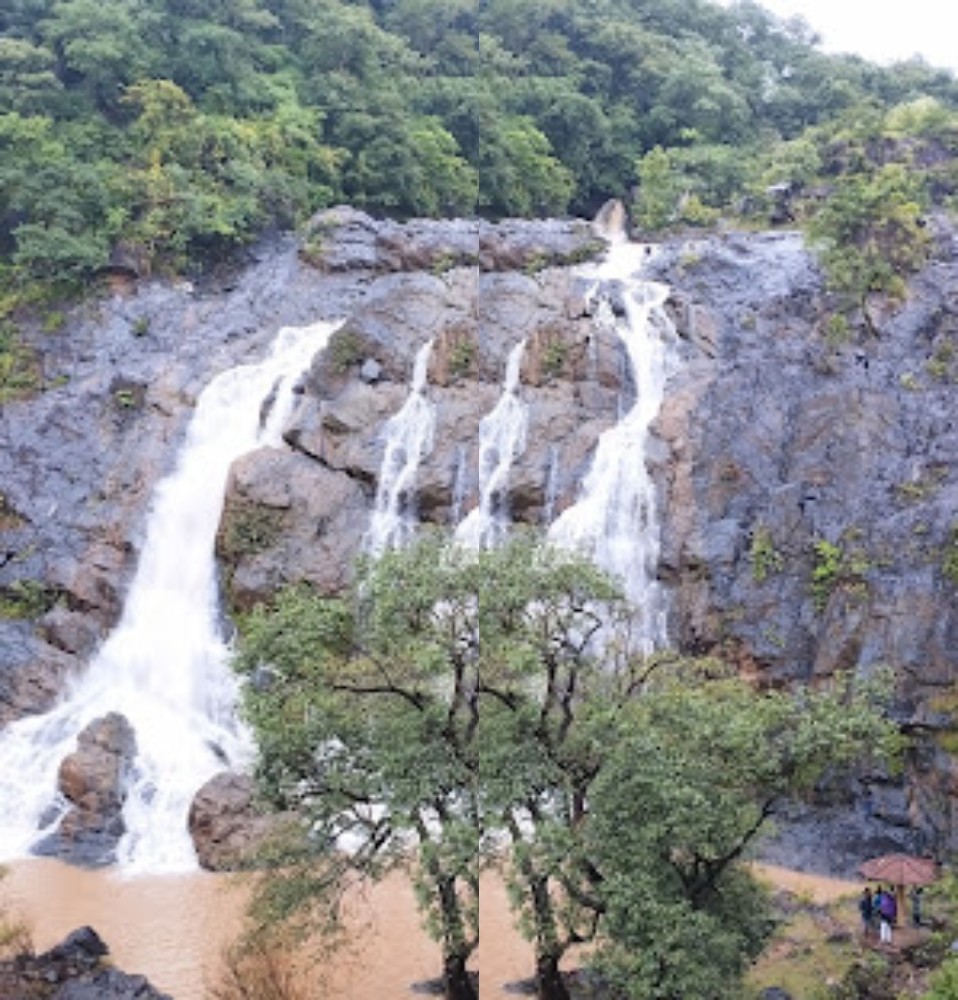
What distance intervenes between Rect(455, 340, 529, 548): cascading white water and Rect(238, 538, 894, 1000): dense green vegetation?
0.57 metres

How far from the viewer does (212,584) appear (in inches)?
201

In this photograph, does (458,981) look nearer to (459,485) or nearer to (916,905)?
(916,905)

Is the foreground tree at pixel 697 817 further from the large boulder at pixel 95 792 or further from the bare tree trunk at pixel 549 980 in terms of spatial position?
the large boulder at pixel 95 792

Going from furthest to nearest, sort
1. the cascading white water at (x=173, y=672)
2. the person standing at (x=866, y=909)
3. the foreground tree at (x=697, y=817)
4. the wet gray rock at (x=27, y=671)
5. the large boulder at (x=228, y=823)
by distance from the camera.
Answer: the wet gray rock at (x=27, y=671)
the cascading white water at (x=173, y=672)
the large boulder at (x=228, y=823)
the person standing at (x=866, y=909)
the foreground tree at (x=697, y=817)

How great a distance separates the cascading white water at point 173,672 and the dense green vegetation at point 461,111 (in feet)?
5.32

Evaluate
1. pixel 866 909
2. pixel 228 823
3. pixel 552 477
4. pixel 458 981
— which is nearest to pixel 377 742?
pixel 458 981

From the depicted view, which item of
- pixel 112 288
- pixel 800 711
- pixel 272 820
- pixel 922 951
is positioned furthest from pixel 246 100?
pixel 922 951

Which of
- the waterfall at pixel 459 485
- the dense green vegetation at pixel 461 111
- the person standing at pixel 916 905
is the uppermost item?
the dense green vegetation at pixel 461 111

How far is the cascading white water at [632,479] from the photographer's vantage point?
330 cm

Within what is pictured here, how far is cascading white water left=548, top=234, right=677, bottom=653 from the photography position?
3.30 meters

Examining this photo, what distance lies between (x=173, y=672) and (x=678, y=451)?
2.58 metres

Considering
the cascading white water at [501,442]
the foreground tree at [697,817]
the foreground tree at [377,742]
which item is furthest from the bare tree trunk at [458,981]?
the cascading white water at [501,442]

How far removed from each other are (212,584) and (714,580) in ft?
8.40

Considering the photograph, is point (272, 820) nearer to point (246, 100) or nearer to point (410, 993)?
point (410, 993)
